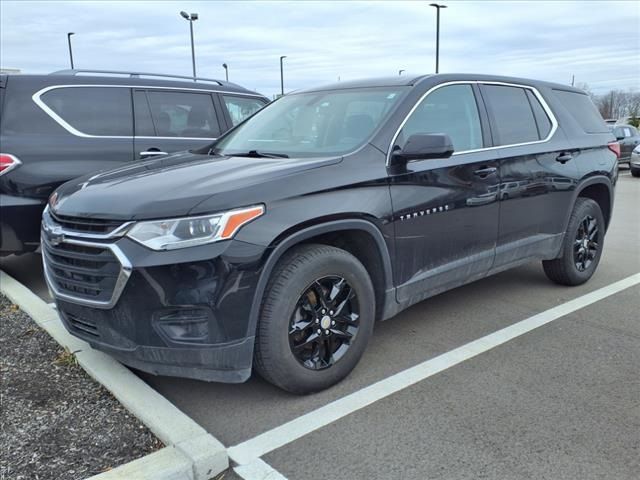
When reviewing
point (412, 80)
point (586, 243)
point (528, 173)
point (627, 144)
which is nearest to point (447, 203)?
point (412, 80)

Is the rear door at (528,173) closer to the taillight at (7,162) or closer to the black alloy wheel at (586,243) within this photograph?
the black alloy wheel at (586,243)

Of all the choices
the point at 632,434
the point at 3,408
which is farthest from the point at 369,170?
the point at 3,408

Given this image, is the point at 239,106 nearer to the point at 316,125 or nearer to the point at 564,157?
the point at 316,125

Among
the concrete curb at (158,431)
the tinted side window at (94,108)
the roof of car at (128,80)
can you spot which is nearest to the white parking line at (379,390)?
the concrete curb at (158,431)

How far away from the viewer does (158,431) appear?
2.76 metres

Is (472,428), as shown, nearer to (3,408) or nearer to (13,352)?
(3,408)

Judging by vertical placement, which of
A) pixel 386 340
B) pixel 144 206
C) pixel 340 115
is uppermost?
pixel 340 115

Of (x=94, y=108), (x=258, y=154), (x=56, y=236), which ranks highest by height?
(x=94, y=108)

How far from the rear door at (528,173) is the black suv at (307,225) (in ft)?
0.05

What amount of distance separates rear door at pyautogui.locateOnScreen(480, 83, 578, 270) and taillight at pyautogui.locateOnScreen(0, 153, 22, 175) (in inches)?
153

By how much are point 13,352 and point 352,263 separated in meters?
2.34

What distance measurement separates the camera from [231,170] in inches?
127

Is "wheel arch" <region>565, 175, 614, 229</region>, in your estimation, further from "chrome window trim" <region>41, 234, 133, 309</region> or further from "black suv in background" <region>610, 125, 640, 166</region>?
"black suv in background" <region>610, 125, 640, 166</region>

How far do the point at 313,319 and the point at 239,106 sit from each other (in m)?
4.39
